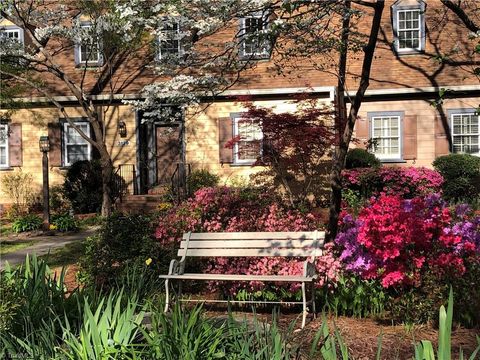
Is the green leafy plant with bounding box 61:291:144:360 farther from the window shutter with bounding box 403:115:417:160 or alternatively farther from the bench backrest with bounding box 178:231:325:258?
the window shutter with bounding box 403:115:417:160

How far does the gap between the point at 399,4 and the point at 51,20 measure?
10.2m

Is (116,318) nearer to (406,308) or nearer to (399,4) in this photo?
(406,308)

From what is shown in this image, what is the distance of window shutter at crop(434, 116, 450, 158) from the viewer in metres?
15.1

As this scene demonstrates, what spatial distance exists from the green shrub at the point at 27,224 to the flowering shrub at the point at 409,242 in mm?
10541

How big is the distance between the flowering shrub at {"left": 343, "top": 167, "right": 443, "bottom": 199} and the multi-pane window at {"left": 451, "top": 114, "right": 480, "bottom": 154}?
2.34 m

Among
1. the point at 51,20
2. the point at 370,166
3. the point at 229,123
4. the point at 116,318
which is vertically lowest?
the point at 116,318

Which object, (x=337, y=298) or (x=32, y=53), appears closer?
(x=337, y=298)

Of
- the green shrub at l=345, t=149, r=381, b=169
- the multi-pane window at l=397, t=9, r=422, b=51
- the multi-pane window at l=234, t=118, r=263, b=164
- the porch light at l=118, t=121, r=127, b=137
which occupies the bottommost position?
the green shrub at l=345, t=149, r=381, b=169

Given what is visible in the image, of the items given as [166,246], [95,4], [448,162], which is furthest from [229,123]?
[166,246]

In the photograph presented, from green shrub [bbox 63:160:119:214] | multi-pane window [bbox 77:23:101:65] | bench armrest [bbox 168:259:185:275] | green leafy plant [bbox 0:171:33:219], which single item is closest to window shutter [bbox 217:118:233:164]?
green shrub [bbox 63:160:119:214]

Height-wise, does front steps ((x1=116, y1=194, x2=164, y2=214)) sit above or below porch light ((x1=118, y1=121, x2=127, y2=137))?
below

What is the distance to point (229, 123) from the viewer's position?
15531 millimetres

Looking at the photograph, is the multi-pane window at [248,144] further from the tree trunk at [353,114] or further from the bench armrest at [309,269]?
the bench armrest at [309,269]

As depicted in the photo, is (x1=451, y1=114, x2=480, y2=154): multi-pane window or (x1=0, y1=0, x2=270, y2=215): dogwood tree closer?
(x1=0, y1=0, x2=270, y2=215): dogwood tree
